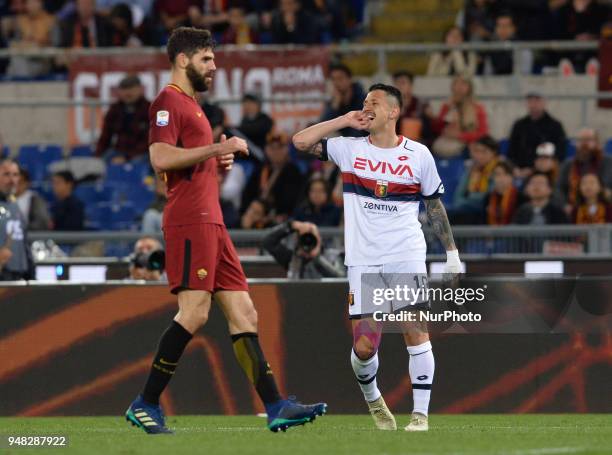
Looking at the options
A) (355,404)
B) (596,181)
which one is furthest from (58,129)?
(355,404)

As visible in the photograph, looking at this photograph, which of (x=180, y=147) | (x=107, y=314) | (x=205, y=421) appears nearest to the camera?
(x=180, y=147)

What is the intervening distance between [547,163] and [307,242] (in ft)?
15.8

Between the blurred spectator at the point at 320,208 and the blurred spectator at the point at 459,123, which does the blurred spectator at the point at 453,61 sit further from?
the blurred spectator at the point at 320,208

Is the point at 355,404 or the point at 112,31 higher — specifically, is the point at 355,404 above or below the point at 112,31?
below

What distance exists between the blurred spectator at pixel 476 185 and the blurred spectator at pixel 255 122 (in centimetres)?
276

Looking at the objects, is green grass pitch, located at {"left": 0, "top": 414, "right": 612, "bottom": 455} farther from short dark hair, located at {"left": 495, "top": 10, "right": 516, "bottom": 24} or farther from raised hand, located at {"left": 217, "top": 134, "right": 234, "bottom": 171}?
short dark hair, located at {"left": 495, "top": 10, "right": 516, "bottom": 24}

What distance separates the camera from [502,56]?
19844 millimetres

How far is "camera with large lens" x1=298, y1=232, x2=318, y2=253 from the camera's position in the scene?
1302 cm

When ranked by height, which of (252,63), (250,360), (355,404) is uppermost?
(252,63)

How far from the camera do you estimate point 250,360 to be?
9266mm

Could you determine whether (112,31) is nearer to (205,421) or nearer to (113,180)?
(113,180)

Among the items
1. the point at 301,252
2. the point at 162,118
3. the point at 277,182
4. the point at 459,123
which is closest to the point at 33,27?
the point at 277,182

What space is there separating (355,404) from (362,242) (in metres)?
2.83

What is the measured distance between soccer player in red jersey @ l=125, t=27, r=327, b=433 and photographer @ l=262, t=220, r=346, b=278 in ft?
12.0
